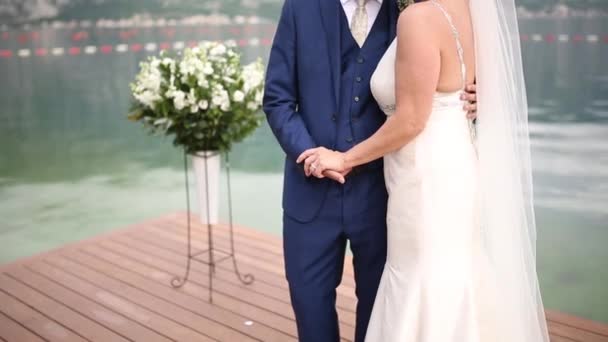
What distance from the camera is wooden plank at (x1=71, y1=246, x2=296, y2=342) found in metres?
3.00

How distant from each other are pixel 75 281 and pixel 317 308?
6.88 ft

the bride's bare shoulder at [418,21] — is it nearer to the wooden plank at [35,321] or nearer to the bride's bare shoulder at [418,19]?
the bride's bare shoulder at [418,19]

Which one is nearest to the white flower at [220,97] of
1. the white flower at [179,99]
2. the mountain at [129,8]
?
the white flower at [179,99]

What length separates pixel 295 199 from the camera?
1987mm

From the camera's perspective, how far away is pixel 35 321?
10.3ft

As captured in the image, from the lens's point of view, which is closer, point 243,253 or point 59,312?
point 59,312

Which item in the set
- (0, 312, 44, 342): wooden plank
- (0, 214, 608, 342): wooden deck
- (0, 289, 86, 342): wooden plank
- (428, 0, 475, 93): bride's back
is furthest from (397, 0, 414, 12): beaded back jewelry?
(0, 312, 44, 342): wooden plank

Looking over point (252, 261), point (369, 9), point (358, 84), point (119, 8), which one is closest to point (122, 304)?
point (252, 261)

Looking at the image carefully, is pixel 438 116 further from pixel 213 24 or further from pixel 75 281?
pixel 213 24

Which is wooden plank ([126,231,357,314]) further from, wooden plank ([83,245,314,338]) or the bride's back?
the bride's back

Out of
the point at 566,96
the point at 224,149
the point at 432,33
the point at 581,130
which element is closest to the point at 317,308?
the point at 432,33

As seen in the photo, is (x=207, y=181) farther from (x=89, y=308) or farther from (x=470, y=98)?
(x=470, y=98)

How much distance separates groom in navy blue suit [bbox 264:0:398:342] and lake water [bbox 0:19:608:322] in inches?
89.0

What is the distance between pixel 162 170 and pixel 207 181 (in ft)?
13.2
